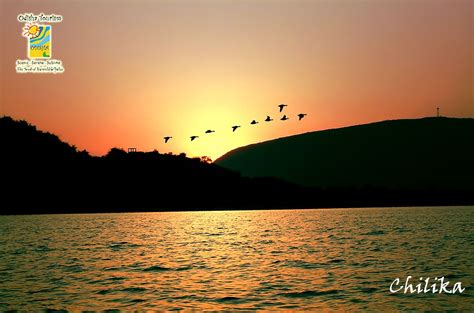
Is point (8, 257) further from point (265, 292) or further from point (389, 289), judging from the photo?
point (389, 289)

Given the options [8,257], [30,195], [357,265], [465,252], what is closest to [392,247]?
[465,252]

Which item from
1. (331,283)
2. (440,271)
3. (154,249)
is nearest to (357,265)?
(440,271)

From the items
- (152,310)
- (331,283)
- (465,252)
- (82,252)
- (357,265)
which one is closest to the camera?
(152,310)

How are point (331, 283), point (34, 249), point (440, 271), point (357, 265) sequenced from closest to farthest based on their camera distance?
1. point (331, 283)
2. point (440, 271)
3. point (357, 265)
4. point (34, 249)

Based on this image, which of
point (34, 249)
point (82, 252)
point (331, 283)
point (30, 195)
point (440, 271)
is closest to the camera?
point (331, 283)

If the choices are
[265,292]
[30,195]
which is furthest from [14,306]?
[30,195]

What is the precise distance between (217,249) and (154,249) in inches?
240

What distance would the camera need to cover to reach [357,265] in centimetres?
4241

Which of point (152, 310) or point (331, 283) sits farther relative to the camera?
point (331, 283)

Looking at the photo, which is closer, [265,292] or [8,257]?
[265,292]

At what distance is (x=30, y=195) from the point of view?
193250mm

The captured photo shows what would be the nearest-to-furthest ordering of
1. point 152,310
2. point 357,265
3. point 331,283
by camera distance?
point 152,310 → point 331,283 → point 357,265

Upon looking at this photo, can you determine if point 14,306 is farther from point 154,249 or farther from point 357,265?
point 154,249

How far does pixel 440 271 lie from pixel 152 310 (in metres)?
19.9
